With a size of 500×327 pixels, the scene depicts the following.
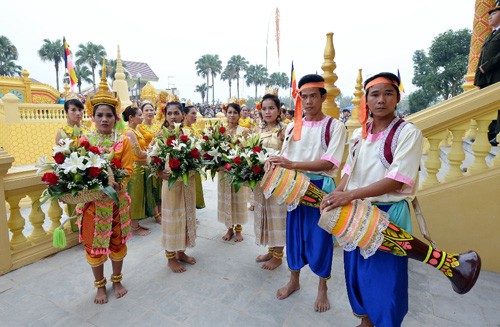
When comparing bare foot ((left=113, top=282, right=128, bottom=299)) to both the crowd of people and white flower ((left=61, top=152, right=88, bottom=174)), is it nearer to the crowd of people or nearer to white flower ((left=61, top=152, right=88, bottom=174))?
the crowd of people

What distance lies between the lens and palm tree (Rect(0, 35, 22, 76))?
40688 millimetres

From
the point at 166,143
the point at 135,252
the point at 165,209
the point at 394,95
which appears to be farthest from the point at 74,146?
the point at 394,95

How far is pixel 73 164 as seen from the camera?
2.36 m

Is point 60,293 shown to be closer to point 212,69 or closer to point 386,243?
point 386,243

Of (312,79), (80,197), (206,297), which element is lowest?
(206,297)

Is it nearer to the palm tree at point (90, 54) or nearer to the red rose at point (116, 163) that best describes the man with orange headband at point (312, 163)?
the red rose at point (116, 163)

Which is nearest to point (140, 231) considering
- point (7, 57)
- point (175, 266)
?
point (175, 266)

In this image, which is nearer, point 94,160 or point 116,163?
point 94,160

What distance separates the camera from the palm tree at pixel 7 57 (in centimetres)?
4069

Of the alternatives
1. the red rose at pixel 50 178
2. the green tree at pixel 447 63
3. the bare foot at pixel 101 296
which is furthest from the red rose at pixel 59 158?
the green tree at pixel 447 63

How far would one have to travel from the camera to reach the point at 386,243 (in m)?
1.86

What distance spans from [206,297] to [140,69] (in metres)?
49.8

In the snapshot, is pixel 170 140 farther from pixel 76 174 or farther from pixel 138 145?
pixel 138 145

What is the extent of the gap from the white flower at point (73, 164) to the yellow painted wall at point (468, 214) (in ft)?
11.8
